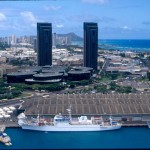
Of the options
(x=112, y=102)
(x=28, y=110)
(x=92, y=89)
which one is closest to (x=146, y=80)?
(x=92, y=89)

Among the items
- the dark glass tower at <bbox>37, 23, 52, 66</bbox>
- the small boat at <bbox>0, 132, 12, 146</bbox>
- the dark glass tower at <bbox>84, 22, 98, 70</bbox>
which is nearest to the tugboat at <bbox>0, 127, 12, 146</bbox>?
the small boat at <bbox>0, 132, 12, 146</bbox>

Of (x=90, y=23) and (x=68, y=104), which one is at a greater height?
(x=90, y=23)

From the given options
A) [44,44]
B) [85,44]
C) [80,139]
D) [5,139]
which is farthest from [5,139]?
[44,44]

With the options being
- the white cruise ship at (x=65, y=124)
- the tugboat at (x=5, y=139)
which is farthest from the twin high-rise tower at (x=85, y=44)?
the tugboat at (x=5, y=139)

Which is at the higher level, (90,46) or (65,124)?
(90,46)

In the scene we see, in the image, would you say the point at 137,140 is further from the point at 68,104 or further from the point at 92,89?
the point at 92,89

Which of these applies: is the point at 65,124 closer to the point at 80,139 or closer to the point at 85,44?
A: the point at 80,139
